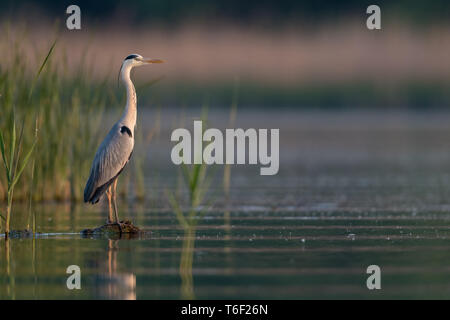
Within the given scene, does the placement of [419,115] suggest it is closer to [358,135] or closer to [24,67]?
[358,135]

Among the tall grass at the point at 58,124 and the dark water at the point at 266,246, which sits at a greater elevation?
the tall grass at the point at 58,124

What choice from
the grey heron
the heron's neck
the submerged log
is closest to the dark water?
the submerged log

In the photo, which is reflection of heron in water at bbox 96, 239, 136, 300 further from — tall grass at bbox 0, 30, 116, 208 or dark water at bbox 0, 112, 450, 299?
tall grass at bbox 0, 30, 116, 208

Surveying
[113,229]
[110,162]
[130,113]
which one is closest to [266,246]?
[113,229]

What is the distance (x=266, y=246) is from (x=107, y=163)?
232 centimetres

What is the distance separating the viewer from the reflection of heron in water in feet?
25.8

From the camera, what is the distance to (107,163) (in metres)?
11.7

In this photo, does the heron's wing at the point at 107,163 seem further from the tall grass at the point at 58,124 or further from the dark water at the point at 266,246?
the tall grass at the point at 58,124

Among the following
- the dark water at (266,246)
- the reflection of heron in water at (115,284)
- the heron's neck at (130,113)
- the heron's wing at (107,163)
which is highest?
Answer: the heron's neck at (130,113)

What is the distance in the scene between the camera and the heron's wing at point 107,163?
461 inches

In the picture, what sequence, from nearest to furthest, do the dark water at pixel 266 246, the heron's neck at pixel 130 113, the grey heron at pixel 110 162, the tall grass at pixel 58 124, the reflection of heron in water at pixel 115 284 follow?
the reflection of heron in water at pixel 115 284, the dark water at pixel 266 246, the grey heron at pixel 110 162, the heron's neck at pixel 130 113, the tall grass at pixel 58 124

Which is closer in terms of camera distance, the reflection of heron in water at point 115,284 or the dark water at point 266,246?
the reflection of heron in water at point 115,284

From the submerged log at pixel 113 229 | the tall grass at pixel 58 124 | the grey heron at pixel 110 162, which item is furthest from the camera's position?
the tall grass at pixel 58 124

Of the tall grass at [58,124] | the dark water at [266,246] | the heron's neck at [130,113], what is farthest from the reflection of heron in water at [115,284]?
the tall grass at [58,124]
